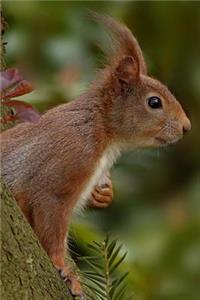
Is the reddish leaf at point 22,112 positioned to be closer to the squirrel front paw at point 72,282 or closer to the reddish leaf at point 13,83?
the reddish leaf at point 13,83

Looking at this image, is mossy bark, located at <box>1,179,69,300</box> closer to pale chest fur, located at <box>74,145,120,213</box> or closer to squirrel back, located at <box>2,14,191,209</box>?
squirrel back, located at <box>2,14,191,209</box>

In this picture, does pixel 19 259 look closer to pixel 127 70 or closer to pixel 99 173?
pixel 99 173

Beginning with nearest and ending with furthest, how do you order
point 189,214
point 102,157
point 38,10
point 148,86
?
point 102,157 < point 148,86 < point 38,10 < point 189,214

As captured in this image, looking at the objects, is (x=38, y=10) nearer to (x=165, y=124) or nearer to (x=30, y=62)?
(x=30, y=62)

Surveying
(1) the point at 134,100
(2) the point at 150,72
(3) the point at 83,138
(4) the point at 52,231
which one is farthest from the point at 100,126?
(2) the point at 150,72

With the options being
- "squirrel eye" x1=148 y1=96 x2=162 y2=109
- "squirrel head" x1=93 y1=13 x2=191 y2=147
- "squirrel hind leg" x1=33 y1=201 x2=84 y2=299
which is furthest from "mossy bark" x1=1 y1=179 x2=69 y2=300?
"squirrel eye" x1=148 y1=96 x2=162 y2=109

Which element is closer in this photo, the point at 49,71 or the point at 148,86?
the point at 148,86

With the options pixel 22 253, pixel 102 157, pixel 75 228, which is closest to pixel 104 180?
pixel 102 157
